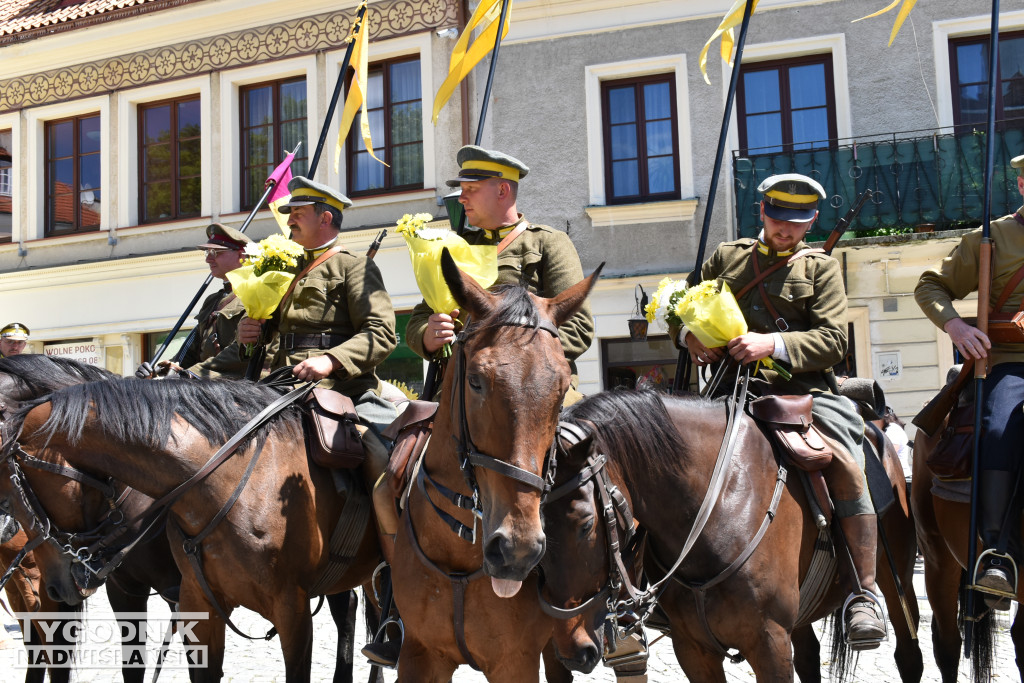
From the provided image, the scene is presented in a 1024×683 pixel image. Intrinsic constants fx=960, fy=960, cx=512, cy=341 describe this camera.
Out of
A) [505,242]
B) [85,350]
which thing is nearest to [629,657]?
[505,242]

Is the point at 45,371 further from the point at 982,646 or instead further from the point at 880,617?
the point at 982,646

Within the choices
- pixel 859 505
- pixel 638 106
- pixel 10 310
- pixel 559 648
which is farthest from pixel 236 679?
pixel 10 310

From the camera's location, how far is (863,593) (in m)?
3.97

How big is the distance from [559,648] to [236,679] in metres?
3.70

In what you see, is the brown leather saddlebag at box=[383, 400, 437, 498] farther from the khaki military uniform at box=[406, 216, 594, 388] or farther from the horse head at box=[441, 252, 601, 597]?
the horse head at box=[441, 252, 601, 597]

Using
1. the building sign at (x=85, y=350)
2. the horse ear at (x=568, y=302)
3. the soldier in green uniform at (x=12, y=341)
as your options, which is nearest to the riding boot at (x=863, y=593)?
the horse ear at (x=568, y=302)

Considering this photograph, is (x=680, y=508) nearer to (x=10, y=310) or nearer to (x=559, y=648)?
(x=559, y=648)

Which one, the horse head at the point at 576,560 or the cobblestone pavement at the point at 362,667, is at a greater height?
→ the horse head at the point at 576,560

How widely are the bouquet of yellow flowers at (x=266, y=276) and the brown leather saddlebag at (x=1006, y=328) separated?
348 centimetres

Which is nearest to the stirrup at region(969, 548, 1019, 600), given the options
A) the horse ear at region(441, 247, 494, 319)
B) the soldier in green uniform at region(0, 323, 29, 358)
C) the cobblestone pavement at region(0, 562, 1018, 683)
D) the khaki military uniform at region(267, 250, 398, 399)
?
the cobblestone pavement at region(0, 562, 1018, 683)

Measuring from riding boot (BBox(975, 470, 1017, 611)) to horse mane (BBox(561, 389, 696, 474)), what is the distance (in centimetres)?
149

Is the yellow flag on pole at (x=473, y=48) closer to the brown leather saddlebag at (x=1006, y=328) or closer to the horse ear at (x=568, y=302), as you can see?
the horse ear at (x=568, y=302)

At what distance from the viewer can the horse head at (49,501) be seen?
14.0 feet

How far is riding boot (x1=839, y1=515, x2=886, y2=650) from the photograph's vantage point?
382 cm
